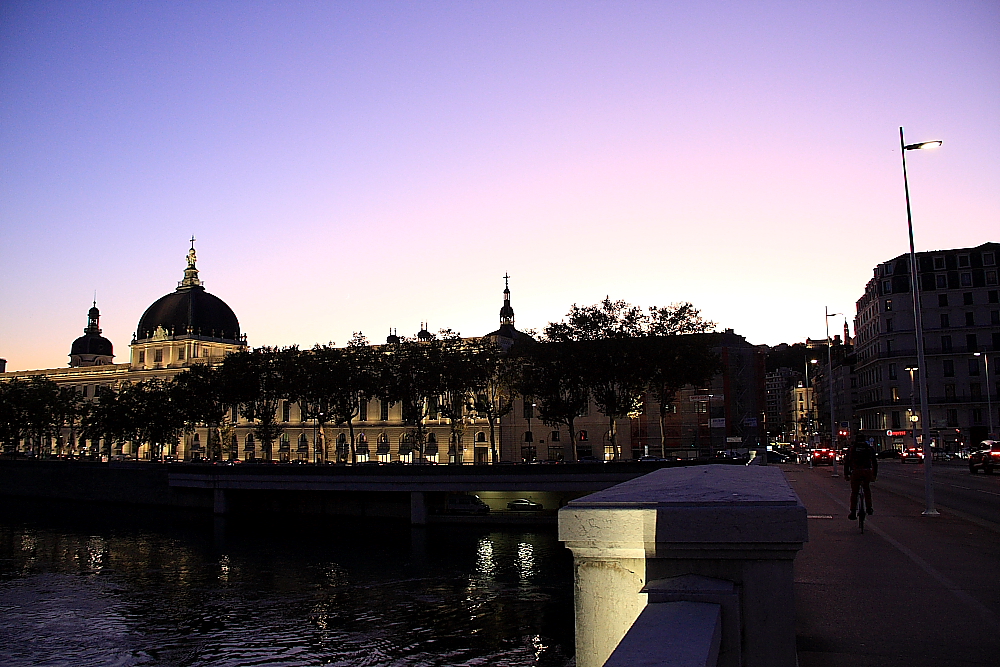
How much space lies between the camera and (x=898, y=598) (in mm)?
9406

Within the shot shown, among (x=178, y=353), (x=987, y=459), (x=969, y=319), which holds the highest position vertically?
(x=178, y=353)

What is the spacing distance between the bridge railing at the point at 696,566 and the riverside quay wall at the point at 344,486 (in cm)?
4511

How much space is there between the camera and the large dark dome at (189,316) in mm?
140625

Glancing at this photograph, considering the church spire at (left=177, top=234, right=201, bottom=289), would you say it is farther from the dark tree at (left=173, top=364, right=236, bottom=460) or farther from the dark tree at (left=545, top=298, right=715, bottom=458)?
the dark tree at (left=545, top=298, right=715, bottom=458)

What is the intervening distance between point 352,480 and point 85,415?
70.0 meters

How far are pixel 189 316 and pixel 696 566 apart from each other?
479 ft

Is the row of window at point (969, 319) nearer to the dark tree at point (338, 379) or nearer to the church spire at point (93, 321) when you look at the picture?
the dark tree at point (338, 379)

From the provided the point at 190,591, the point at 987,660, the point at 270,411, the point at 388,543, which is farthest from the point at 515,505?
the point at 987,660

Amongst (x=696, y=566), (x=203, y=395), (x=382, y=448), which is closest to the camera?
(x=696, y=566)

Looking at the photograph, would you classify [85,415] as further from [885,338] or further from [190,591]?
A: [885,338]

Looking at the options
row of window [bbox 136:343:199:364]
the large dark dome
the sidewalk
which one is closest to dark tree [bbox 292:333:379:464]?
row of window [bbox 136:343:199:364]

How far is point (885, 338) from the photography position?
105875 mm

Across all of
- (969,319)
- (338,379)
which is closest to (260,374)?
(338,379)

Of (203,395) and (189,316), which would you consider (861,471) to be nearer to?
(203,395)
